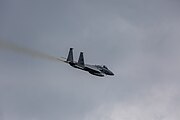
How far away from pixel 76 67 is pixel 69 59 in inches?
127

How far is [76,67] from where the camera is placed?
198625 millimetres

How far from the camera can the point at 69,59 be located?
653 feet
